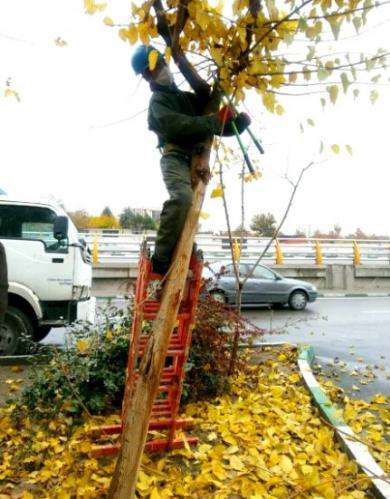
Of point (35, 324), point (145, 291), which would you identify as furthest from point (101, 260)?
point (145, 291)

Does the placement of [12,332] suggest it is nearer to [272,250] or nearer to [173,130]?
[173,130]

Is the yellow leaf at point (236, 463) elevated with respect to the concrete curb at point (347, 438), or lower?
lower

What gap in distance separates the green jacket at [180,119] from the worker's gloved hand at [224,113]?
3cm

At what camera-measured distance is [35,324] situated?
6.39m

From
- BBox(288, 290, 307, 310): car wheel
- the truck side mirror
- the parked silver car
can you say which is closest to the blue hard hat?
the truck side mirror

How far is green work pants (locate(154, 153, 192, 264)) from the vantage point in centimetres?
258

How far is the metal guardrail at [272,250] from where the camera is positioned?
1789 centimetres

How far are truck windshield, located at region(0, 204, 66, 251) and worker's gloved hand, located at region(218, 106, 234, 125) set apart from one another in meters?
4.63

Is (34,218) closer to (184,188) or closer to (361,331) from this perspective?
(184,188)

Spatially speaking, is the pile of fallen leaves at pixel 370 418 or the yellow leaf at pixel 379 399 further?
the yellow leaf at pixel 379 399

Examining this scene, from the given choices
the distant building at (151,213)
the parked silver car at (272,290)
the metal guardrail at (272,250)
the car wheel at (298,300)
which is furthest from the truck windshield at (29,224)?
the metal guardrail at (272,250)

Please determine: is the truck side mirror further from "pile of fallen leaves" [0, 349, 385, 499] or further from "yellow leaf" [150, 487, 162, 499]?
"yellow leaf" [150, 487, 162, 499]

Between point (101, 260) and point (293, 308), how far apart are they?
26.7 ft

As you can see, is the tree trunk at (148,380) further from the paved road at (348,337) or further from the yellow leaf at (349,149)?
the paved road at (348,337)
